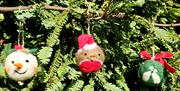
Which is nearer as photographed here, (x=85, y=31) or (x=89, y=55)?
(x=89, y=55)

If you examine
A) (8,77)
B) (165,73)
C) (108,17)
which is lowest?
(165,73)

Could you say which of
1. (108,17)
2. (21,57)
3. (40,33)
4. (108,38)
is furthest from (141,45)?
(21,57)

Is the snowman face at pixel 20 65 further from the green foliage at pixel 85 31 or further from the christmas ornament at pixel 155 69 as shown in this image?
the christmas ornament at pixel 155 69

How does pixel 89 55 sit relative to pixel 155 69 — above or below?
above

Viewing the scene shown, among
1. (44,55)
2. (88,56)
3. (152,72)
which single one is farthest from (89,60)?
(152,72)

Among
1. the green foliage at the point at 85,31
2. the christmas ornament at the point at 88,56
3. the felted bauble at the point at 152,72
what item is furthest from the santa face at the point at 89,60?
the felted bauble at the point at 152,72

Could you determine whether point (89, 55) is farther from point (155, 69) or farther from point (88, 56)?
point (155, 69)

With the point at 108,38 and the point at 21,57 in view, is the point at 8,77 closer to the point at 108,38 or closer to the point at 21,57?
the point at 21,57
